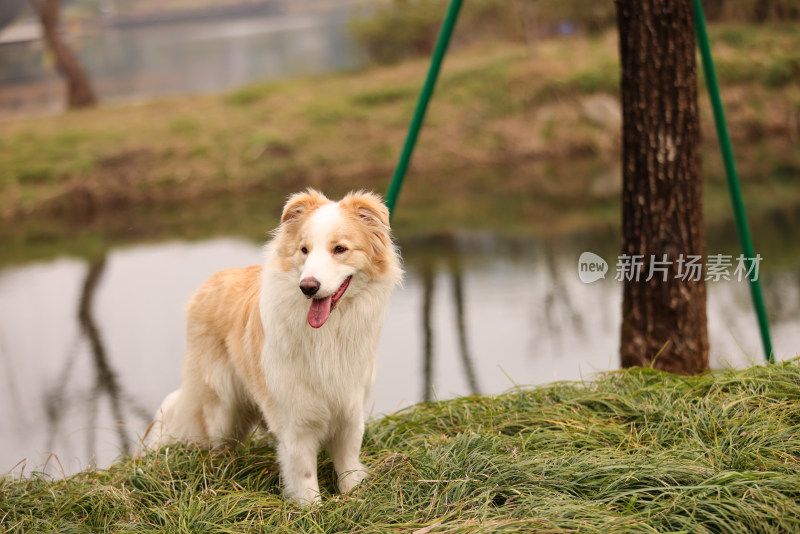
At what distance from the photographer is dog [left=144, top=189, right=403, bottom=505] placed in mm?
3019

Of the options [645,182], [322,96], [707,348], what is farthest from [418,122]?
[322,96]

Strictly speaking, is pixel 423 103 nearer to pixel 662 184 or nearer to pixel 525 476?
pixel 662 184

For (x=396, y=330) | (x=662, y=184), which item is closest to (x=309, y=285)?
(x=662, y=184)

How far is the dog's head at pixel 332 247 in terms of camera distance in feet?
9.61

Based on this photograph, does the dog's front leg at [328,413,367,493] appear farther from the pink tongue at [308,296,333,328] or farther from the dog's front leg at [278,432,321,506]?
the pink tongue at [308,296,333,328]

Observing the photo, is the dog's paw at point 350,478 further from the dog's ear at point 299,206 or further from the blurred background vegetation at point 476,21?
the blurred background vegetation at point 476,21

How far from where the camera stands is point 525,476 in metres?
3.07

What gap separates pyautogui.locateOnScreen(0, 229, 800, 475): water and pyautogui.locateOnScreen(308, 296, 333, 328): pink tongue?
4.87 feet

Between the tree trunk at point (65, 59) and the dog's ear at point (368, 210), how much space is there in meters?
15.9

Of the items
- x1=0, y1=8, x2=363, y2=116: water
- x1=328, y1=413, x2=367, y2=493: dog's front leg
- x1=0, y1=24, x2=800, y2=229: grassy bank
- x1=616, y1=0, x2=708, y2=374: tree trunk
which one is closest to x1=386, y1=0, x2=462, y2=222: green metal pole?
x1=616, y1=0, x2=708, y2=374: tree trunk

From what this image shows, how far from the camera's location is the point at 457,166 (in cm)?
1336

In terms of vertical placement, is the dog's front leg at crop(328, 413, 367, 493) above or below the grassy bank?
below

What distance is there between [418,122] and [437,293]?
3.01 meters

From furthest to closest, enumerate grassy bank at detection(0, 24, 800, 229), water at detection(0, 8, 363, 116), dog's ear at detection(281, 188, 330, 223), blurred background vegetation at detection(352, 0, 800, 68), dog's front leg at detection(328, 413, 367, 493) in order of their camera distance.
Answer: water at detection(0, 8, 363, 116) < blurred background vegetation at detection(352, 0, 800, 68) < grassy bank at detection(0, 24, 800, 229) < dog's front leg at detection(328, 413, 367, 493) < dog's ear at detection(281, 188, 330, 223)
